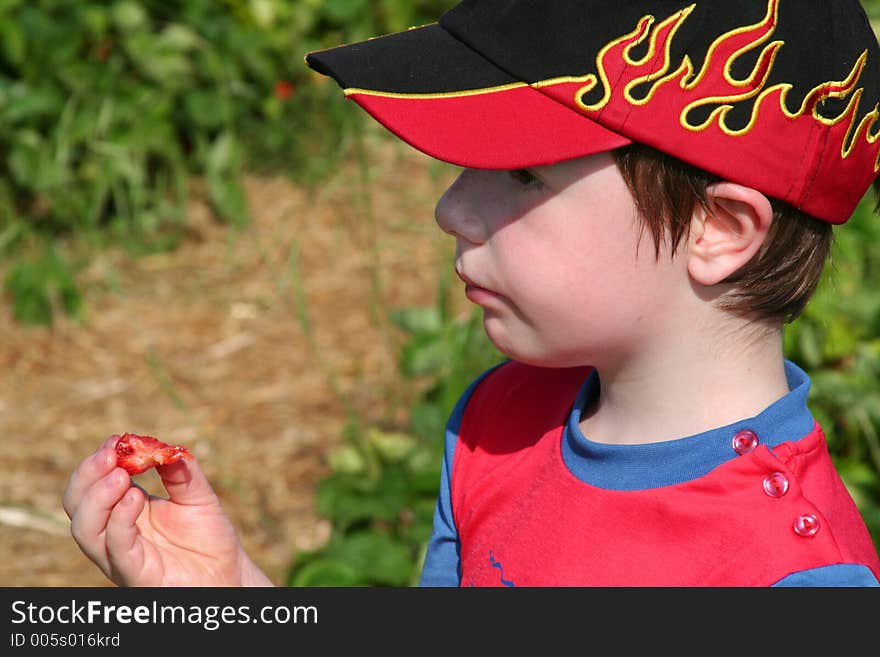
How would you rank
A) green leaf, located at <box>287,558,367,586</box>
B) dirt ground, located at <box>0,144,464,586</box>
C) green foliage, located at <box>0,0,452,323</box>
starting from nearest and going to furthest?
green leaf, located at <box>287,558,367,586</box> → dirt ground, located at <box>0,144,464,586</box> → green foliage, located at <box>0,0,452,323</box>

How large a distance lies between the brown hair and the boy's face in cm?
2

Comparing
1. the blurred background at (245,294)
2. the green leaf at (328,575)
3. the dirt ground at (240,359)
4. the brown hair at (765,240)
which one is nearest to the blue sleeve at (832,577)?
the brown hair at (765,240)

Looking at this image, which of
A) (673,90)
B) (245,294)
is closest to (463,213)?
(673,90)

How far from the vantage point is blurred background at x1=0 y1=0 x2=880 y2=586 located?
3.15 meters

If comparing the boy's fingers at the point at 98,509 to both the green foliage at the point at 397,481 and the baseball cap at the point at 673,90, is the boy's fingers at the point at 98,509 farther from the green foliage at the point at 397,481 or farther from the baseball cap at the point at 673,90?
the green foliage at the point at 397,481

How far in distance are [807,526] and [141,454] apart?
34.9 inches

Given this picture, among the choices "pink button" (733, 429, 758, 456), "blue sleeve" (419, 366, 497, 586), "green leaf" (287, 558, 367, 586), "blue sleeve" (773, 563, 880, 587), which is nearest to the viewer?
"blue sleeve" (773, 563, 880, 587)

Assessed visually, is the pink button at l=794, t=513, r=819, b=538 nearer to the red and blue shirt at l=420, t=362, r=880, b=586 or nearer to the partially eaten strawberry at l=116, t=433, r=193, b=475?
the red and blue shirt at l=420, t=362, r=880, b=586

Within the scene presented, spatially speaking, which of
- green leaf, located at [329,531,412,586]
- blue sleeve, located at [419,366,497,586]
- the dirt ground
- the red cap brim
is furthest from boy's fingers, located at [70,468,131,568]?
the dirt ground

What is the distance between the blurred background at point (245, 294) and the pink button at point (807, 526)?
1.46 metres

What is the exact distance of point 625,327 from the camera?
1.54 meters

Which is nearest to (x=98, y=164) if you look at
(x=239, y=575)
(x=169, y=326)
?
(x=169, y=326)

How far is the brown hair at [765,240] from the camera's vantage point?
4.79 feet

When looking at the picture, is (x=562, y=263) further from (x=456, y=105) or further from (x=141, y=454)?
(x=141, y=454)
